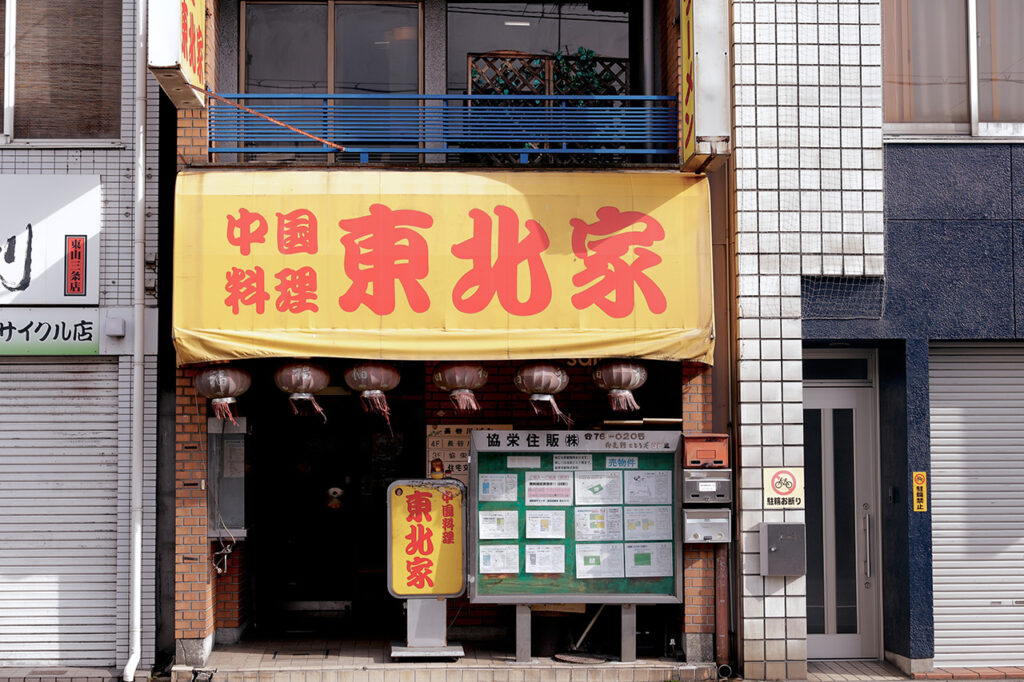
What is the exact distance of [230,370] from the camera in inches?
353

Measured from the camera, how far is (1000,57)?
32.7 ft

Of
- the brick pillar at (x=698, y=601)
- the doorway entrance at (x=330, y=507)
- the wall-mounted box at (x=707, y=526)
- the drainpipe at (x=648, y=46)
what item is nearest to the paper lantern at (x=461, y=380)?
the doorway entrance at (x=330, y=507)

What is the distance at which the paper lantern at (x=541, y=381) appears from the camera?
29.7 feet

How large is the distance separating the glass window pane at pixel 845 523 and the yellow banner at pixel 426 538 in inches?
153

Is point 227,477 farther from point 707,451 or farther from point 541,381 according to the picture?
point 707,451

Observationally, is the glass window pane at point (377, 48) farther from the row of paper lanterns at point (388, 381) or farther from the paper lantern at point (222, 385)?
the paper lantern at point (222, 385)

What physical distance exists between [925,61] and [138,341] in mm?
8469

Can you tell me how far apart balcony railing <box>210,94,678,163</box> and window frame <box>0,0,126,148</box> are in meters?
1.11

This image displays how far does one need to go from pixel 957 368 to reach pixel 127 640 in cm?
869

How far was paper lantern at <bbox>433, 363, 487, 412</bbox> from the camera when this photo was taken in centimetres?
908

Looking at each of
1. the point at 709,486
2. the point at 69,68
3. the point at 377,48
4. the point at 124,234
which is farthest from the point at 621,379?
the point at 69,68

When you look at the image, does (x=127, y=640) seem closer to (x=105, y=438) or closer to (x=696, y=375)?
(x=105, y=438)

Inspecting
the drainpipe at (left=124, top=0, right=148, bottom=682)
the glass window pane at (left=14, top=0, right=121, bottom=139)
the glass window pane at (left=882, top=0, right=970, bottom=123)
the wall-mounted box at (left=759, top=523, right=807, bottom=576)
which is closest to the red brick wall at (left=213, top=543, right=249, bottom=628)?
the drainpipe at (left=124, top=0, right=148, bottom=682)

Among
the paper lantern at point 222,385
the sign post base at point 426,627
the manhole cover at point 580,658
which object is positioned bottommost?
the manhole cover at point 580,658
